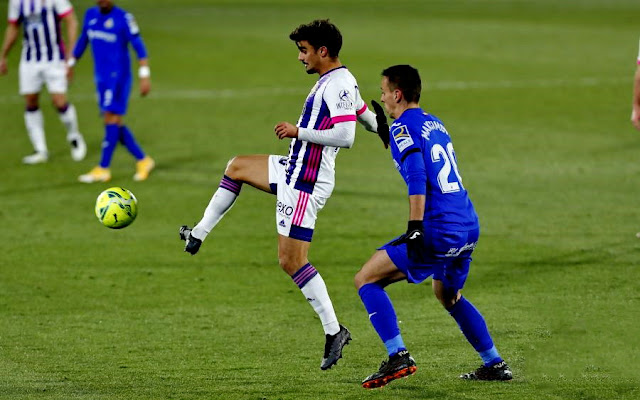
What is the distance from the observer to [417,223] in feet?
23.0

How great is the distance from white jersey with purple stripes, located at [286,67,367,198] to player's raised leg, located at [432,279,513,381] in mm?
1182

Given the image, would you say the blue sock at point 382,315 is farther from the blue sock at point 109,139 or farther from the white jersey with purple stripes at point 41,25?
the white jersey with purple stripes at point 41,25

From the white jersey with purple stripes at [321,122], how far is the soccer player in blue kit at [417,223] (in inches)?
19.5

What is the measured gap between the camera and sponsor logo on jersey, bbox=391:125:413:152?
7148 mm

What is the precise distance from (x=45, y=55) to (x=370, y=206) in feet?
18.5

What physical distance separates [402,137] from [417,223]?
0.57m

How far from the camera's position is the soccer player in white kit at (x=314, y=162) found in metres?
7.82

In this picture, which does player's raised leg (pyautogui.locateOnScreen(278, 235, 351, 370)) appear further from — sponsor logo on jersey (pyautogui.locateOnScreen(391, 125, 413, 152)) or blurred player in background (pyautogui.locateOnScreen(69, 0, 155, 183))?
blurred player in background (pyautogui.locateOnScreen(69, 0, 155, 183))

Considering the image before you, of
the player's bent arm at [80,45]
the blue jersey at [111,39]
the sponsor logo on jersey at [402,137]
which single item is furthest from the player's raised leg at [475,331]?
the player's bent arm at [80,45]

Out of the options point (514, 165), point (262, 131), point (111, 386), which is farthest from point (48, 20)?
point (111, 386)

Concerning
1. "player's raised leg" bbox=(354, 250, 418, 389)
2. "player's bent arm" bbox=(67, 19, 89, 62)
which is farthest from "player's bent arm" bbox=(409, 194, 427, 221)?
"player's bent arm" bbox=(67, 19, 89, 62)

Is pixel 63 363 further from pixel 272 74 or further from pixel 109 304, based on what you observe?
pixel 272 74

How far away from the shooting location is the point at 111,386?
7652 millimetres

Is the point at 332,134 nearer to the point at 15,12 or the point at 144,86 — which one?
the point at 144,86
